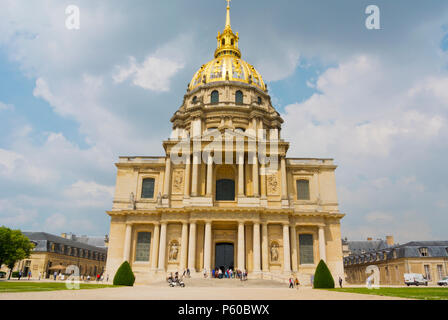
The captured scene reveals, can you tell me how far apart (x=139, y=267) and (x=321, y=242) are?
62.7 ft

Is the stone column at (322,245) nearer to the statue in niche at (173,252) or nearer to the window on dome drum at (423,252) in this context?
the statue in niche at (173,252)

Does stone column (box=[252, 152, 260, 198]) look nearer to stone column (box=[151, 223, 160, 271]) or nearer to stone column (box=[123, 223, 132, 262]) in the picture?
stone column (box=[151, 223, 160, 271])

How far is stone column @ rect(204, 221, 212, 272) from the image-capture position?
3309cm

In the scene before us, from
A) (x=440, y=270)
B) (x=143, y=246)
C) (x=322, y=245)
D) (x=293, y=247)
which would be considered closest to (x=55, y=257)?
(x=143, y=246)

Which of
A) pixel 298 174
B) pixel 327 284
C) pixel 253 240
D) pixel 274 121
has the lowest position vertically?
pixel 327 284

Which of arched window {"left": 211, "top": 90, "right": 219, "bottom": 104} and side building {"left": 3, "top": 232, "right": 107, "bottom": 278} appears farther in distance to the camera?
side building {"left": 3, "top": 232, "right": 107, "bottom": 278}

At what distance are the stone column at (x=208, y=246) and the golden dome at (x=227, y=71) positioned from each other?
24677 mm

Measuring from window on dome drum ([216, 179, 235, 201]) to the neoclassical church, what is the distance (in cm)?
12

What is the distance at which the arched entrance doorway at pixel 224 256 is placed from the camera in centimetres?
3672

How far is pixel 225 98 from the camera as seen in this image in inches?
1922

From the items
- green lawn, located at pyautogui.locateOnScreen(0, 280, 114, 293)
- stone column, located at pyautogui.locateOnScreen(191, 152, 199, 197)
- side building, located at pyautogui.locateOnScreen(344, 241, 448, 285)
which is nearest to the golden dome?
stone column, located at pyautogui.locateOnScreen(191, 152, 199, 197)
